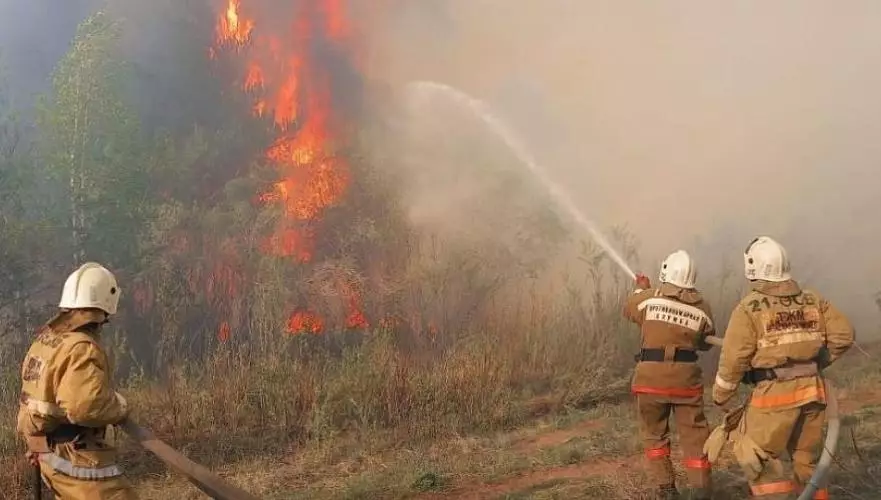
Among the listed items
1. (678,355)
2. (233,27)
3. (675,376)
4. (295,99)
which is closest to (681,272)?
(678,355)

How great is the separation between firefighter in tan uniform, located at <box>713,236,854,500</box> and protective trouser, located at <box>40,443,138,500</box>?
3761 mm

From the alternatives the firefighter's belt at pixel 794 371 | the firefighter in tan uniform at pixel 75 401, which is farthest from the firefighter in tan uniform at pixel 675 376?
the firefighter in tan uniform at pixel 75 401

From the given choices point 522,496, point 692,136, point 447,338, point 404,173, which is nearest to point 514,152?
point 404,173

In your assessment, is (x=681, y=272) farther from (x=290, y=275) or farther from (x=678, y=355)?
(x=290, y=275)

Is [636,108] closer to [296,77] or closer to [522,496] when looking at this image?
[296,77]

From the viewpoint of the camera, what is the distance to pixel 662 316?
5312mm

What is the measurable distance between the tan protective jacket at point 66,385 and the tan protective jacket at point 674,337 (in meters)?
3.77

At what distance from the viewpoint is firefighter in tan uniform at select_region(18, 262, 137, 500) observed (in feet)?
11.3

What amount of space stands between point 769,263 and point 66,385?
4.24 meters

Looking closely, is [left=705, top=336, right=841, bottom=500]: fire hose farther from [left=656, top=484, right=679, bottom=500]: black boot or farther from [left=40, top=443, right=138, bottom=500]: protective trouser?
[left=40, top=443, right=138, bottom=500]: protective trouser

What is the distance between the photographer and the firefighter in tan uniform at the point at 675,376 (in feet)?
17.2

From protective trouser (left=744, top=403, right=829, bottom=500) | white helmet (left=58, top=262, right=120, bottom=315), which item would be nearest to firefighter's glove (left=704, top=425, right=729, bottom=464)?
protective trouser (left=744, top=403, right=829, bottom=500)

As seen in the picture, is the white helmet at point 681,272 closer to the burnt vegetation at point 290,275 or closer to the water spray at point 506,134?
the burnt vegetation at point 290,275

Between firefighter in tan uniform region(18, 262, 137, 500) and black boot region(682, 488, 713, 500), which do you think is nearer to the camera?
firefighter in tan uniform region(18, 262, 137, 500)
